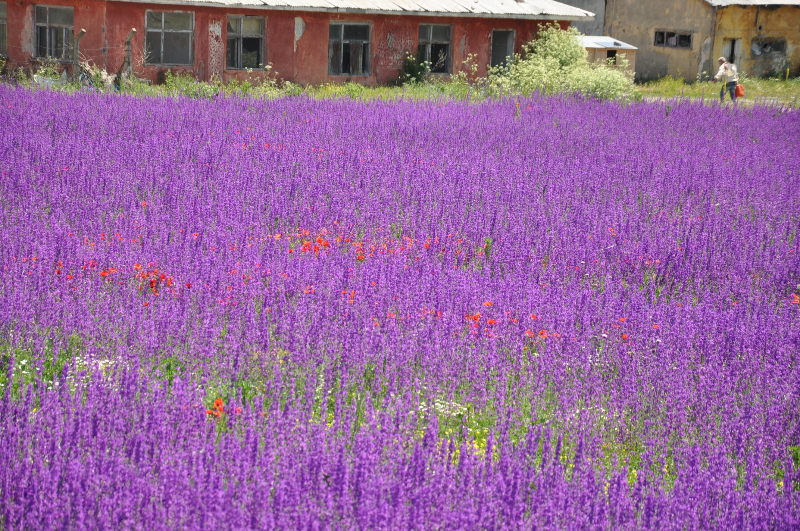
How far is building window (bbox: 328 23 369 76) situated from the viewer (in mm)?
20906

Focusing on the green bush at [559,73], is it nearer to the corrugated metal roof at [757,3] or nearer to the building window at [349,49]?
the building window at [349,49]

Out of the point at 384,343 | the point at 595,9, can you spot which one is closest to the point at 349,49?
the point at 595,9

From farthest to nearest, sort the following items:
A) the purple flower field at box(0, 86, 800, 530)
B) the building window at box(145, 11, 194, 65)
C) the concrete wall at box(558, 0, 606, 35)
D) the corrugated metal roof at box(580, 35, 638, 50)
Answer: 1. the concrete wall at box(558, 0, 606, 35)
2. the corrugated metal roof at box(580, 35, 638, 50)
3. the building window at box(145, 11, 194, 65)
4. the purple flower field at box(0, 86, 800, 530)

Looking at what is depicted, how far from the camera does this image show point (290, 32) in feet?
65.6

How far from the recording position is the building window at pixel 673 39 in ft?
99.6

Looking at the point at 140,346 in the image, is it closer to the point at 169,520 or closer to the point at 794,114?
the point at 169,520

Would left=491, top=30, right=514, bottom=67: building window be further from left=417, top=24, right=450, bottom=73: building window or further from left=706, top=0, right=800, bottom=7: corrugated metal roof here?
left=706, top=0, right=800, bottom=7: corrugated metal roof

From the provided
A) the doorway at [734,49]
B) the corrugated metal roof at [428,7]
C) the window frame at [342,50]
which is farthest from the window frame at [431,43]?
the doorway at [734,49]

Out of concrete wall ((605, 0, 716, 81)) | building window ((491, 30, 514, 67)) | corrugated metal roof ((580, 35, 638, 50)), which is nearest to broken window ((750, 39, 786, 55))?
concrete wall ((605, 0, 716, 81))

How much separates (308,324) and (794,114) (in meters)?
13.7

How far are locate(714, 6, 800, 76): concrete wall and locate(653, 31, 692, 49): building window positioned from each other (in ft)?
3.36

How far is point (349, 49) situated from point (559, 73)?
19.5ft

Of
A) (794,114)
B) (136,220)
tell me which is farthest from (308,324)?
(794,114)

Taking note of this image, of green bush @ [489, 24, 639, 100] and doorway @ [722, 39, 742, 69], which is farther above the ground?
doorway @ [722, 39, 742, 69]
